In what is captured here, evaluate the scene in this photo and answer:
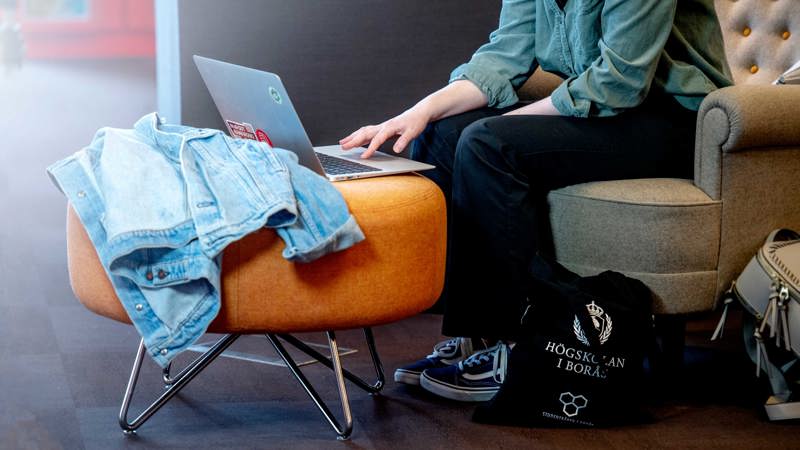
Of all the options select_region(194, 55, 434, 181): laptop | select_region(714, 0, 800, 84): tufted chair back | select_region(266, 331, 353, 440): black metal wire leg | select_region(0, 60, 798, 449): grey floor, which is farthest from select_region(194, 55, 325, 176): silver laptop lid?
select_region(714, 0, 800, 84): tufted chair back

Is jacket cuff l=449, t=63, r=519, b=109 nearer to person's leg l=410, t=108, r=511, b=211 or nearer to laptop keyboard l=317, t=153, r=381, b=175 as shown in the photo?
person's leg l=410, t=108, r=511, b=211

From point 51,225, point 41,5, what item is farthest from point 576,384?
point 41,5

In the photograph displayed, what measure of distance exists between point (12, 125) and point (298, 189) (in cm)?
441

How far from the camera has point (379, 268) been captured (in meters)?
1.79

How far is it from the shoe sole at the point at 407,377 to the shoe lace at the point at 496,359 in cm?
10

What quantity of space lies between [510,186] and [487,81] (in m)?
0.37

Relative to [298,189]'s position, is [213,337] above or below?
below

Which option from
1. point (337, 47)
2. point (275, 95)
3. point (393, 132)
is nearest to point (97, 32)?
point (337, 47)

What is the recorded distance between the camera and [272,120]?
1.89 meters

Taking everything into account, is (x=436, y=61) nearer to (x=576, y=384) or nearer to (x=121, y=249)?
(x=576, y=384)

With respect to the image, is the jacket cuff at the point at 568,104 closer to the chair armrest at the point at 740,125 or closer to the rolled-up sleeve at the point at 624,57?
the rolled-up sleeve at the point at 624,57

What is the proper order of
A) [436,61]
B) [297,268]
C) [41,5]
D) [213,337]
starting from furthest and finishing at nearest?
1. [41,5]
2. [436,61]
3. [213,337]
4. [297,268]

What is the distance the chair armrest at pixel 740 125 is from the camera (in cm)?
196

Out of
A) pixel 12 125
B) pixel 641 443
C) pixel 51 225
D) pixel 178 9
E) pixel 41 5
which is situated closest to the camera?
pixel 641 443
